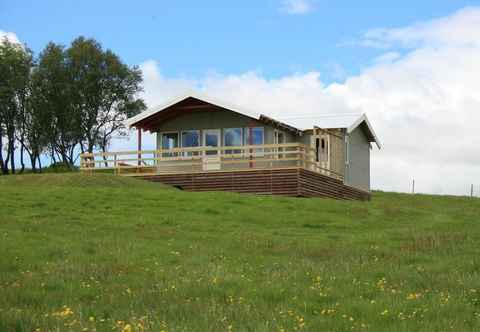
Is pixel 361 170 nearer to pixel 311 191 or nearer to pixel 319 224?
pixel 311 191

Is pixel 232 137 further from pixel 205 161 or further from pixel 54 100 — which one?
pixel 54 100

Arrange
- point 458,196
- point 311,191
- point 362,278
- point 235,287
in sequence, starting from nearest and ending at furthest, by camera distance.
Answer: point 235,287 → point 362,278 → point 311,191 → point 458,196

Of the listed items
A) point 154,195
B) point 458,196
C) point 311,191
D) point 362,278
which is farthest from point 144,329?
point 458,196

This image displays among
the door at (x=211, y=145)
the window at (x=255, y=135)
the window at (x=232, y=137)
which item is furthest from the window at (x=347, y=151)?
the door at (x=211, y=145)

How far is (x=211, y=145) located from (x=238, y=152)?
1.73m

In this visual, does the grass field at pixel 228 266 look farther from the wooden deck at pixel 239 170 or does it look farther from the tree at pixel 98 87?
the tree at pixel 98 87

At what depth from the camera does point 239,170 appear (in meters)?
38.3

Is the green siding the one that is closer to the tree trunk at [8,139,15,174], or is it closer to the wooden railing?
the wooden railing

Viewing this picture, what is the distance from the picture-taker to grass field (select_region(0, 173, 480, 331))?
11.5 meters

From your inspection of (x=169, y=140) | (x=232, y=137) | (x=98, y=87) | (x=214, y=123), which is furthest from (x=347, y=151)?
(x=98, y=87)

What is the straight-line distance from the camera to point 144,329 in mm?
10398

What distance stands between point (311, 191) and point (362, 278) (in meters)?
23.1

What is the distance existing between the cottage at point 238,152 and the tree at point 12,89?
2154 centimetres

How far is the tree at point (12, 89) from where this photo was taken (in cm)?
6344
